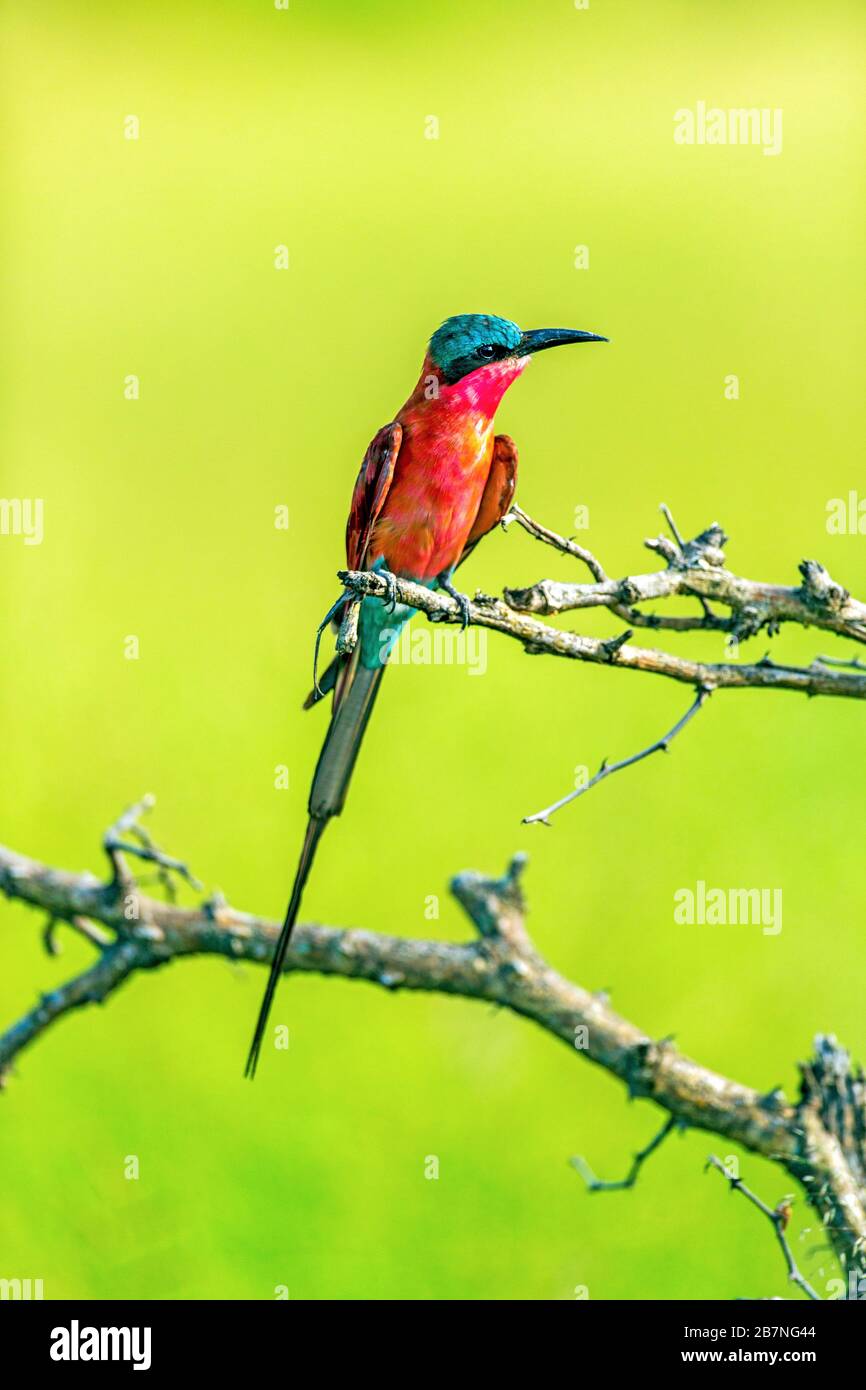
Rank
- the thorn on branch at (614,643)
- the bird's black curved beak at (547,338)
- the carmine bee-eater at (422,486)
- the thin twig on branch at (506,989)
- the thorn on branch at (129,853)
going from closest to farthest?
the thorn on branch at (614,643)
the bird's black curved beak at (547,338)
the carmine bee-eater at (422,486)
the thin twig on branch at (506,989)
the thorn on branch at (129,853)

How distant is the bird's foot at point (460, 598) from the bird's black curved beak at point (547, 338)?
0.49 meters

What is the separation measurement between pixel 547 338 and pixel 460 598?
1.93ft

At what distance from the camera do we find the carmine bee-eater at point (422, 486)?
9.29ft

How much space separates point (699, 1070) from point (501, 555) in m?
2.83

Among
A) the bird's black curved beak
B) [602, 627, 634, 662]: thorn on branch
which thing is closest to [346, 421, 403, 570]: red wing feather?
the bird's black curved beak

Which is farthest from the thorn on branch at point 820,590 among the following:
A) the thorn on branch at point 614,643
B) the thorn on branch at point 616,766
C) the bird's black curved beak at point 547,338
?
the bird's black curved beak at point 547,338

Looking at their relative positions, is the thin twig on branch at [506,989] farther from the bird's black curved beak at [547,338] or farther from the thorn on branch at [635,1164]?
the bird's black curved beak at [547,338]

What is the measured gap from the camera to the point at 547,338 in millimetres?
2797

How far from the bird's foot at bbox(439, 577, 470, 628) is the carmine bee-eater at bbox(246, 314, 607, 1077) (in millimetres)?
16

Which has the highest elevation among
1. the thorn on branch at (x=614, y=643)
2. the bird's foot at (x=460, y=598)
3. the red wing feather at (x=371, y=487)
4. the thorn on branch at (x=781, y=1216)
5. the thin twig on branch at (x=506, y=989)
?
the red wing feather at (x=371, y=487)

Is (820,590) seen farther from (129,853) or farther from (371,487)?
(129,853)

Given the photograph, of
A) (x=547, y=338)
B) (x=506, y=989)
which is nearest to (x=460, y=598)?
(x=547, y=338)

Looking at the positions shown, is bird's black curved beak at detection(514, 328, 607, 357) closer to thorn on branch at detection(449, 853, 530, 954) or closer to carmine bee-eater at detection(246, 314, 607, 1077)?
carmine bee-eater at detection(246, 314, 607, 1077)

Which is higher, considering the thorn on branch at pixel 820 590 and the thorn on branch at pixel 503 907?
the thorn on branch at pixel 820 590
